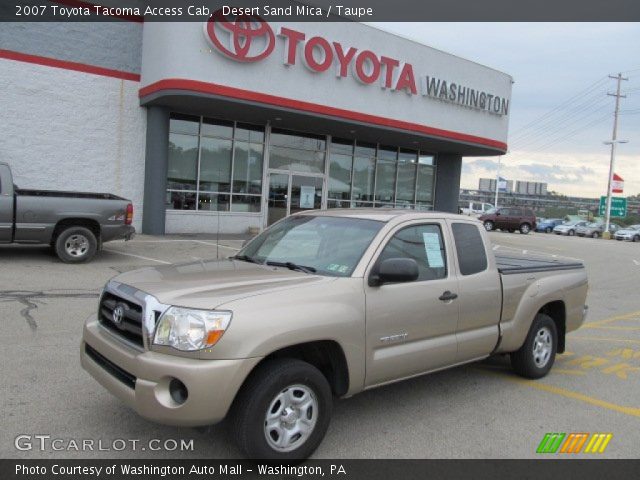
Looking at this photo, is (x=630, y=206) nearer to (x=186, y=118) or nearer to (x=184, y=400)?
(x=186, y=118)

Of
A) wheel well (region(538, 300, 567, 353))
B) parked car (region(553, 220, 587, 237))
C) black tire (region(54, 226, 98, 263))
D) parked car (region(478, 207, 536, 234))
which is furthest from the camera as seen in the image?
parked car (region(553, 220, 587, 237))

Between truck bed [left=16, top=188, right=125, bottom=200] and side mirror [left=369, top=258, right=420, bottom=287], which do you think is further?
truck bed [left=16, top=188, right=125, bottom=200]

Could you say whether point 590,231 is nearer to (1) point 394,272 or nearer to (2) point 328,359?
(1) point 394,272

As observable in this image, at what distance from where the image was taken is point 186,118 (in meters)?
18.0

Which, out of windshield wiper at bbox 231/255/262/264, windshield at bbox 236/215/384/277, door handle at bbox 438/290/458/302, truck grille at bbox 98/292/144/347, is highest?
windshield at bbox 236/215/384/277

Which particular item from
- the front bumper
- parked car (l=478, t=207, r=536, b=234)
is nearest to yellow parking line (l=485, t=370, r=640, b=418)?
the front bumper

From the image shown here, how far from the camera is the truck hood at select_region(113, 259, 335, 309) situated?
A: 137 inches

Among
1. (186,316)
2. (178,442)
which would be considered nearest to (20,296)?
(178,442)

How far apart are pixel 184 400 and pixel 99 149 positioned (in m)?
14.9

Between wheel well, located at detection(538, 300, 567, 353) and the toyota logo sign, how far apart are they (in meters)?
12.4

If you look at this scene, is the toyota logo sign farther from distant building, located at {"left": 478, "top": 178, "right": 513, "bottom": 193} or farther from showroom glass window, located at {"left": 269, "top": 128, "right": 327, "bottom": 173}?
distant building, located at {"left": 478, "top": 178, "right": 513, "bottom": 193}

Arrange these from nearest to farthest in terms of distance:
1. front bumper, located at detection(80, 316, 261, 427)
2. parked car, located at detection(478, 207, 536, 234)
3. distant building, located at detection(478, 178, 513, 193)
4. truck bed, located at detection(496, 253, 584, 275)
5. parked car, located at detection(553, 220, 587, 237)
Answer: front bumper, located at detection(80, 316, 261, 427) → truck bed, located at detection(496, 253, 584, 275) → parked car, located at detection(478, 207, 536, 234) → parked car, located at detection(553, 220, 587, 237) → distant building, located at detection(478, 178, 513, 193)

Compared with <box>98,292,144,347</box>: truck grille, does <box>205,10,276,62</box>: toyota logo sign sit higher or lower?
higher

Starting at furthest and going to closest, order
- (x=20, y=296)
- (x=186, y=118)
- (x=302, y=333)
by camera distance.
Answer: (x=186, y=118)
(x=20, y=296)
(x=302, y=333)
